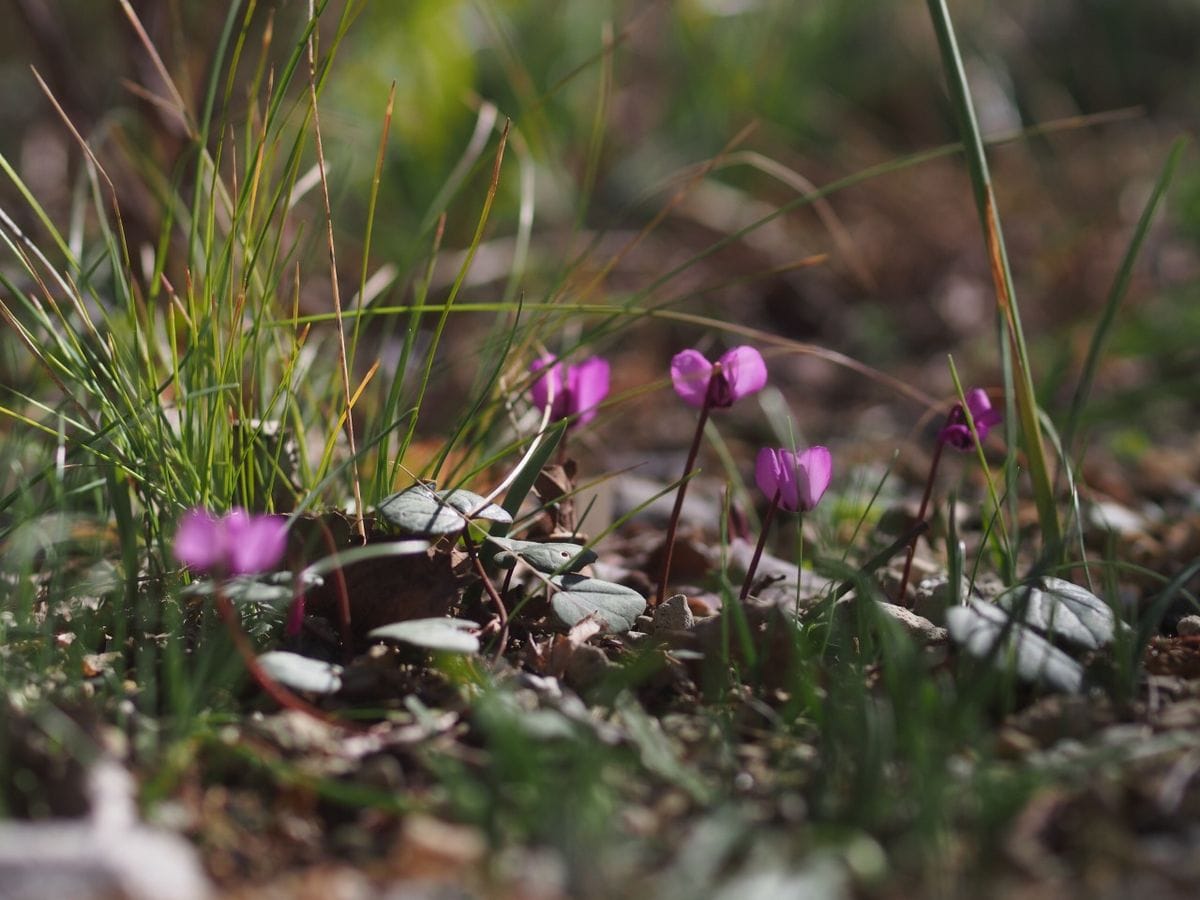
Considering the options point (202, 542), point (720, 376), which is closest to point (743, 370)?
point (720, 376)

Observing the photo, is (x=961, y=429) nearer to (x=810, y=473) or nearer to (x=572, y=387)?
(x=810, y=473)

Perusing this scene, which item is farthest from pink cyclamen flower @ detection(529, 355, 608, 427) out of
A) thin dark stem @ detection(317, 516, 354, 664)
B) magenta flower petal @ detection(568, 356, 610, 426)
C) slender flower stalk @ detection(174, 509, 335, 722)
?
slender flower stalk @ detection(174, 509, 335, 722)

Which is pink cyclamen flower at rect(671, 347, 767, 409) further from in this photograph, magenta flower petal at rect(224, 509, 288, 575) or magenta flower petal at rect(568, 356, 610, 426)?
magenta flower petal at rect(224, 509, 288, 575)

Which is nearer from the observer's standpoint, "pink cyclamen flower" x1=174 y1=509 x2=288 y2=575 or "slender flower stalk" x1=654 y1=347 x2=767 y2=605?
"pink cyclamen flower" x1=174 y1=509 x2=288 y2=575

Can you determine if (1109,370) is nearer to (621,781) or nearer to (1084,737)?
(1084,737)

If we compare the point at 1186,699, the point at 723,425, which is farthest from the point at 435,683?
the point at 723,425

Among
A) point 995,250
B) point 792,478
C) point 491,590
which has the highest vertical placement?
point 995,250
